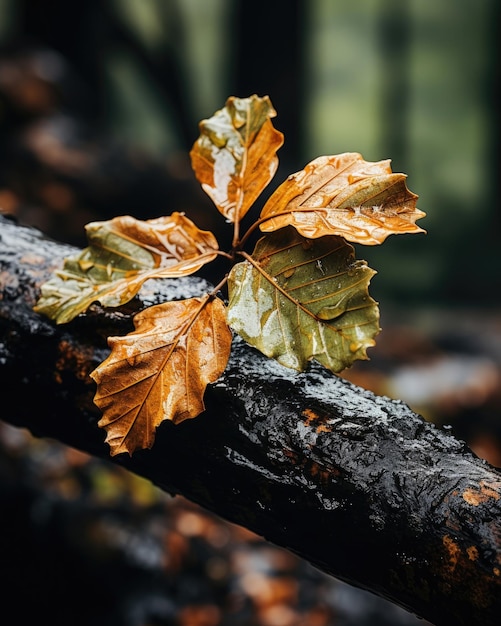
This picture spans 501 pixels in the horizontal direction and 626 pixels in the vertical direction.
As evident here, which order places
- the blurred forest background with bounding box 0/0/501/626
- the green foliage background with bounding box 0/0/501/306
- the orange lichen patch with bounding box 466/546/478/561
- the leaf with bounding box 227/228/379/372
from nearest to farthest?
the orange lichen patch with bounding box 466/546/478/561 → the leaf with bounding box 227/228/379/372 → the blurred forest background with bounding box 0/0/501/626 → the green foliage background with bounding box 0/0/501/306

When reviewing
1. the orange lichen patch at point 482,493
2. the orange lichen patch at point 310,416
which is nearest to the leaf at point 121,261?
the orange lichen patch at point 310,416

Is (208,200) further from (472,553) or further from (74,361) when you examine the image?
(472,553)

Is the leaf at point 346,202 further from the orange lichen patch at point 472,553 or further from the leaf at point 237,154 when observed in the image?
the orange lichen patch at point 472,553

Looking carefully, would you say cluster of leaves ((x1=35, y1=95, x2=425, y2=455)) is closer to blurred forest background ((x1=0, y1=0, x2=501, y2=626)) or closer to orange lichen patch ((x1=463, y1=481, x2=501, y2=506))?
orange lichen patch ((x1=463, y1=481, x2=501, y2=506))

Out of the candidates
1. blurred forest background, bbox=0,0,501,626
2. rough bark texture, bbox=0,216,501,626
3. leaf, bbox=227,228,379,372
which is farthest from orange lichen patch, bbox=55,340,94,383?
blurred forest background, bbox=0,0,501,626

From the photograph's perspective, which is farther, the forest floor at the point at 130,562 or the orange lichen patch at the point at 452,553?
the forest floor at the point at 130,562

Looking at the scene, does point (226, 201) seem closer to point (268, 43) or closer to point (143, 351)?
point (143, 351)

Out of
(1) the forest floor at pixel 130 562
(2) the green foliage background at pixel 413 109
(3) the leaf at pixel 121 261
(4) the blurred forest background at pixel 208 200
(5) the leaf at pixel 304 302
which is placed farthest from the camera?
(2) the green foliage background at pixel 413 109
